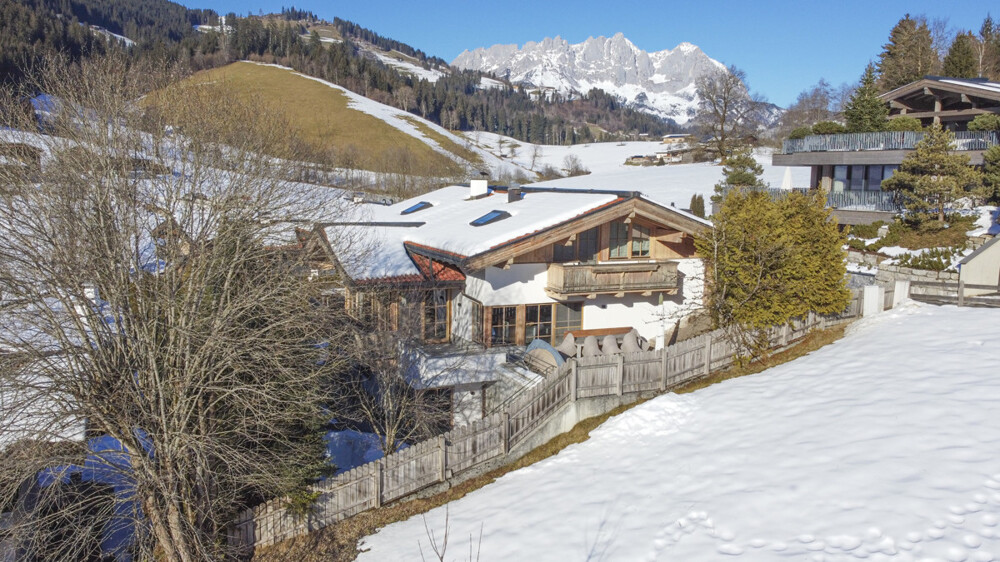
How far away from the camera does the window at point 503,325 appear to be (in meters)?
21.8

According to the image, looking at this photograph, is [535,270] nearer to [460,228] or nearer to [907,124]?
[460,228]

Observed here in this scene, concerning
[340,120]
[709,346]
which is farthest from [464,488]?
[340,120]

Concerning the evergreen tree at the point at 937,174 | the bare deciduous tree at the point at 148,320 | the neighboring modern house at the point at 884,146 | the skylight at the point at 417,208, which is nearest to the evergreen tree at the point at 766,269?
the bare deciduous tree at the point at 148,320

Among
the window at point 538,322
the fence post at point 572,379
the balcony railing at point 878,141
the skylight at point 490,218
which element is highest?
the balcony railing at point 878,141

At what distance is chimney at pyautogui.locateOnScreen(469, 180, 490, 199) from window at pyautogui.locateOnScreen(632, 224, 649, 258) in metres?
9.70

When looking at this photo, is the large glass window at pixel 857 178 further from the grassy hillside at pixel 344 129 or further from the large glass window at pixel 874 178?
the grassy hillside at pixel 344 129

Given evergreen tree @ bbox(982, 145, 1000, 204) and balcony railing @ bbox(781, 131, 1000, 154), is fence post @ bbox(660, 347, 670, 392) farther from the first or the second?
balcony railing @ bbox(781, 131, 1000, 154)

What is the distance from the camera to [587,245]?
23.0 m

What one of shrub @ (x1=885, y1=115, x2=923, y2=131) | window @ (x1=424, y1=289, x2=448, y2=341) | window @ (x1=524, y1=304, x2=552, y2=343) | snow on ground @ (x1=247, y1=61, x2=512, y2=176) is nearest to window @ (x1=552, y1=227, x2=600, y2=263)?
window @ (x1=524, y1=304, x2=552, y2=343)

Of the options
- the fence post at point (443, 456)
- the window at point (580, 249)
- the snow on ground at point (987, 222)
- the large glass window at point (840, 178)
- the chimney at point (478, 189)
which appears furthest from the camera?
the large glass window at point (840, 178)

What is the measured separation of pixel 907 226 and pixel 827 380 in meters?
19.9

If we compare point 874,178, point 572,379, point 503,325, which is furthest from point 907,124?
point 572,379

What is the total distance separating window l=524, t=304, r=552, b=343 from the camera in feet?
73.0

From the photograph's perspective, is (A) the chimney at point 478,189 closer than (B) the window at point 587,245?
No
